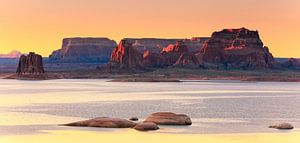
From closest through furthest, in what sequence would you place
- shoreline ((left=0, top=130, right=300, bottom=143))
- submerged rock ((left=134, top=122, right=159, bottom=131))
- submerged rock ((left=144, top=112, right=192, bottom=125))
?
shoreline ((left=0, top=130, right=300, bottom=143)) → submerged rock ((left=134, top=122, right=159, bottom=131)) → submerged rock ((left=144, top=112, right=192, bottom=125))

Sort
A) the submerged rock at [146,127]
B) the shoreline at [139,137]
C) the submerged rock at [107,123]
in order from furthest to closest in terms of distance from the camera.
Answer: the submerged rock at [107,123], the submerged rock at [146,127], the shoreline at [139,137]

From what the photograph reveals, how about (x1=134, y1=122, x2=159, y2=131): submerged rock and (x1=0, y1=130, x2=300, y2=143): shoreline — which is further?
(x1=134, y1=122, x2=159, y2=131): submerged rock

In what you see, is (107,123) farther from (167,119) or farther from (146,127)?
(167,119)

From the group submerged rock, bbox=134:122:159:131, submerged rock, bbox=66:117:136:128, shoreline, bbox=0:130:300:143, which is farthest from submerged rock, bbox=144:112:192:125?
shoreline, bbox=0:130:300:143

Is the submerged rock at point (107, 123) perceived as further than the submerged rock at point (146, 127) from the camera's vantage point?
Yes

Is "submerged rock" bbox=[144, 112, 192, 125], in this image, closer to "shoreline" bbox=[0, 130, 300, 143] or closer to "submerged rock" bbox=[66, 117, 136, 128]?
"submerged rock" bbox=[66, 117, 136, 128]

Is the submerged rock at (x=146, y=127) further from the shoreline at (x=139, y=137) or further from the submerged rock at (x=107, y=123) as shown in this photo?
the submerged rock at (x=107, y=123)

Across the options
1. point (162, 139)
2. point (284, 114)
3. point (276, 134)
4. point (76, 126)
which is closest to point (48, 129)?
point (76, 126)

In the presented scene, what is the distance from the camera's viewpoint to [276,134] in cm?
6006

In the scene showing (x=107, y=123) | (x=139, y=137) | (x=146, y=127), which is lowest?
(x=139, y=137)

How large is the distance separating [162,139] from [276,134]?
40.3ft

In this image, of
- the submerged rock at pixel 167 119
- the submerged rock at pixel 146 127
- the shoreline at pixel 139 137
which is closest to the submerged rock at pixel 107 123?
the submerged rock at pixel 146 127

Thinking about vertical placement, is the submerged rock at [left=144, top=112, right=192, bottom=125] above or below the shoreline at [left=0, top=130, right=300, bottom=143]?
above

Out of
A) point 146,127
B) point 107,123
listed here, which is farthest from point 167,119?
point 107,123
